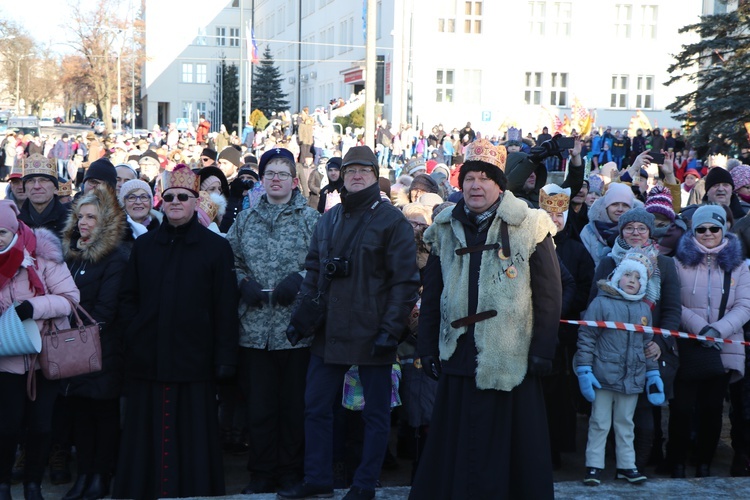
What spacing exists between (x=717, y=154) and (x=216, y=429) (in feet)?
45.7

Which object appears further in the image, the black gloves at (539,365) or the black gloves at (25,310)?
the black gloves at (25,310)

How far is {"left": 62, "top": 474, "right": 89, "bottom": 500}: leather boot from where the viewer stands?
5.99 m

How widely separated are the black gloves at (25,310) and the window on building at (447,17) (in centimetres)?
4138

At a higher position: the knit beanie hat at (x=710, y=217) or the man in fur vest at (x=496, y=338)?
the knit beanie hat at (x=710, y=217)

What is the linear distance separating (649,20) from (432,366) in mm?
45582

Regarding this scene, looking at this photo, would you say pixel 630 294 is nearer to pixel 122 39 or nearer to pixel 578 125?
pixel 578 125

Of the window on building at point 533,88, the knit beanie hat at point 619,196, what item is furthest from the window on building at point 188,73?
the knit beanie hat at point 619,196

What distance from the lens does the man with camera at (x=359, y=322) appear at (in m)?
5.42

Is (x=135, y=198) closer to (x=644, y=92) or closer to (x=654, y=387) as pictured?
(x=654, y=387)

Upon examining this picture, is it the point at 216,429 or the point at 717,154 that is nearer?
the point at 216,429

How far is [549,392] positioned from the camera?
6836mm

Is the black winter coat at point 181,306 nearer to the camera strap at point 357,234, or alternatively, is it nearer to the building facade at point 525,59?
the camera strap at point 357,234

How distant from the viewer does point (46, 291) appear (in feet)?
18.7

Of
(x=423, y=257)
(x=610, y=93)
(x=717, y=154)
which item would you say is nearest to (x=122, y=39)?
(x=610, y=93)
